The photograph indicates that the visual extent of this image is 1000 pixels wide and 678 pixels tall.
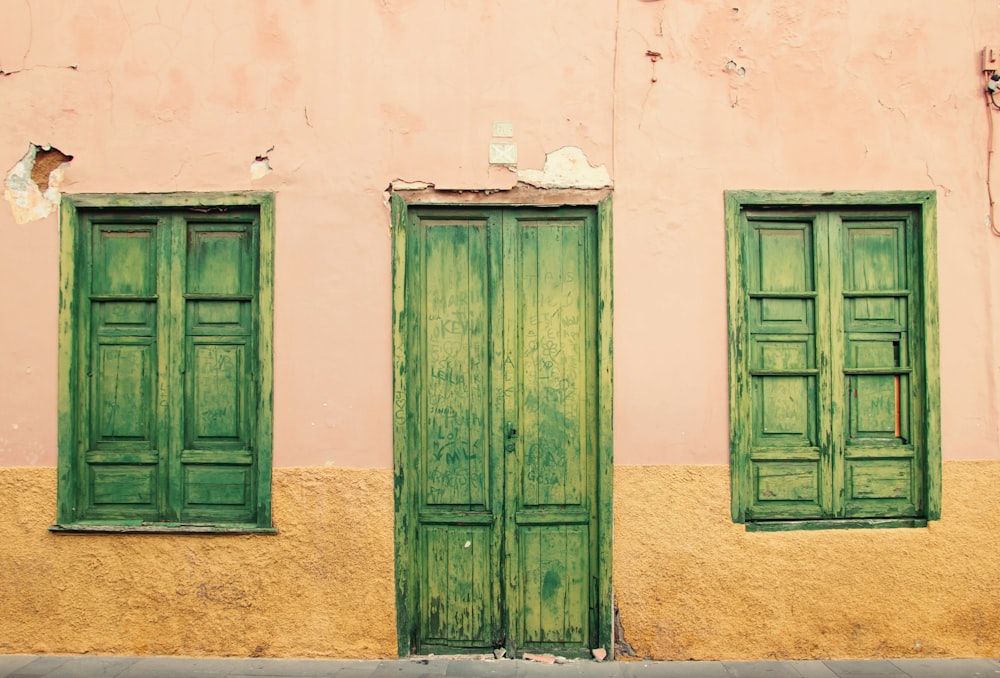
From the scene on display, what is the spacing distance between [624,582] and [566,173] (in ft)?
7.82

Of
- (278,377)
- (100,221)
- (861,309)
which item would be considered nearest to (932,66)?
(861,309)

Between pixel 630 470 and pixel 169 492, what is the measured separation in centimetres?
269

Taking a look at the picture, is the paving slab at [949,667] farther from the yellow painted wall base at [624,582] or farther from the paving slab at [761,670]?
the paving slab at [761,670]

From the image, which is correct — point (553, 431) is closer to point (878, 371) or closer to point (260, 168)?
point (878, 371)

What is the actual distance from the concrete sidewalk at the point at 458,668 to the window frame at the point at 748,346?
76cm

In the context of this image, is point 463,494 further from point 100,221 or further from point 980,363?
point 980,363

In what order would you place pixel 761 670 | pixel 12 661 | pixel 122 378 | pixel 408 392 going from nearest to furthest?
pixel 761 670
pixel 12 661
pixel 408 392
pixel 122 378

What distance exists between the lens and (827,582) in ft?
14.3

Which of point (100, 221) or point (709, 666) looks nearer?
point (709, 666)

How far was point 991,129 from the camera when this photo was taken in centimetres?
450

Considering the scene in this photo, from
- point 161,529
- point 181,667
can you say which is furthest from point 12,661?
point 161,529

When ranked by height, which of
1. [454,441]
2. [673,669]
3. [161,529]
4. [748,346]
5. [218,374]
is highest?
[748,346]

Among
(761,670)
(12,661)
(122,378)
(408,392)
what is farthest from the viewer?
(122,378)

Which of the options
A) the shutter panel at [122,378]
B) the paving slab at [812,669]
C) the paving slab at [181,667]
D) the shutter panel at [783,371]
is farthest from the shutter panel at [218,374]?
the paving slab at [812,669]
